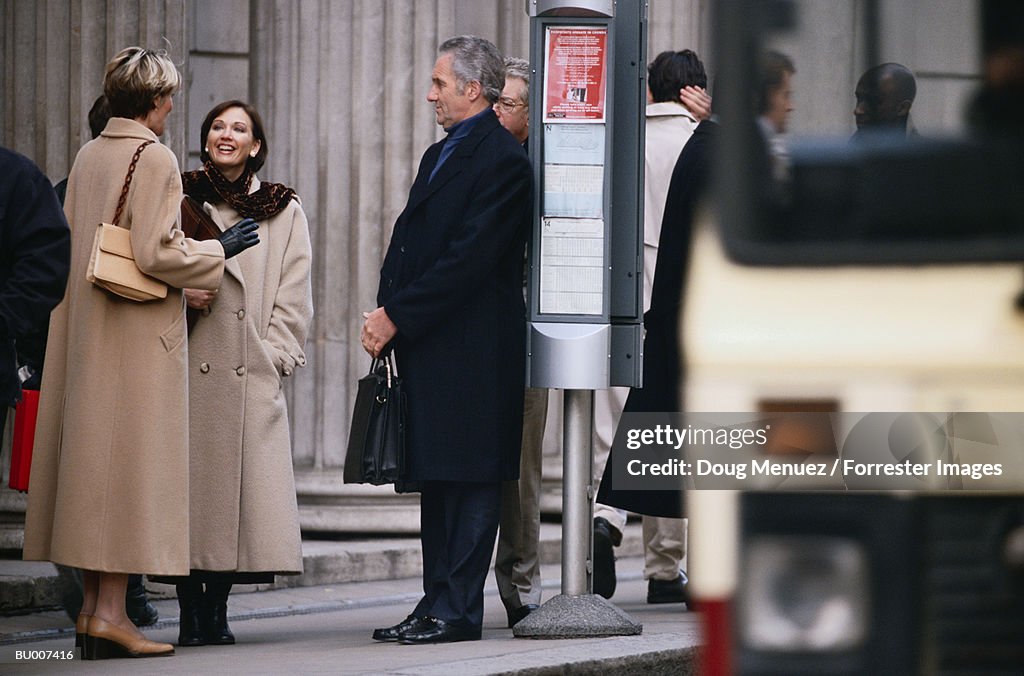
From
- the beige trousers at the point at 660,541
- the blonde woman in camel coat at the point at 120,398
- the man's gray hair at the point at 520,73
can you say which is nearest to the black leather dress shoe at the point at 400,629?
the blonde woman in camel coat at the point at 120,398

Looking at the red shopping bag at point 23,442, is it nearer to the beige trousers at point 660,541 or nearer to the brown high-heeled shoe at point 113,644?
the brown high-heeled shoe at point 113,644

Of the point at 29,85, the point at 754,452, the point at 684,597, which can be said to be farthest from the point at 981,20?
the point at 29,85

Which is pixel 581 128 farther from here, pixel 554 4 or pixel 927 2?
pixel 927 2

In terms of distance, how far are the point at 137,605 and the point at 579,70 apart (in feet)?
8.59

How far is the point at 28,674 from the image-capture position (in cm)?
572

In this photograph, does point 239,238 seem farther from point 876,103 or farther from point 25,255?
point 876,103


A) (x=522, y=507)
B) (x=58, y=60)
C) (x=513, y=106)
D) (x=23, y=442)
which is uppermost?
(x=58, y=60)

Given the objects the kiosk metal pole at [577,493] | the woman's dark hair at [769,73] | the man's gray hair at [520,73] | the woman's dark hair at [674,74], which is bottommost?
the kiosk metal pole at [577,493]

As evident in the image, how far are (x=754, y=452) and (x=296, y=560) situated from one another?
3843mm

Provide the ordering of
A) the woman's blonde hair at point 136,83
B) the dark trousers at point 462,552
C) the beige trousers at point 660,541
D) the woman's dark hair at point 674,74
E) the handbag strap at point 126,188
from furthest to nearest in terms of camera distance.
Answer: the woman's dark hair at point 674,74, the beige trousers at point 660,541, the dark trousers at point 462,552, the woman's blonde hair at point 136,83, the handbag strap at point 126,188

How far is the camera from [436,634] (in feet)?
20.7

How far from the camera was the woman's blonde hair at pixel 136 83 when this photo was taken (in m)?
6.23

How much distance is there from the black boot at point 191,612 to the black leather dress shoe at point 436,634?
0.75 metres

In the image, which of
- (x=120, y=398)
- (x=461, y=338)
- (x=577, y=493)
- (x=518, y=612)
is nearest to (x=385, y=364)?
(x=461, y=338)
